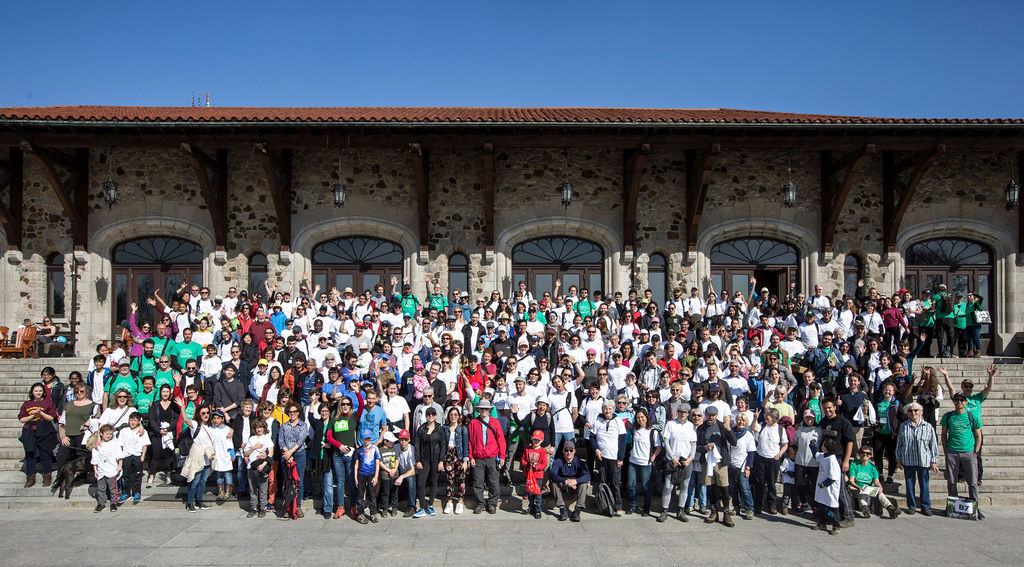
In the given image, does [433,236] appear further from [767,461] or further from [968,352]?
[968,352]

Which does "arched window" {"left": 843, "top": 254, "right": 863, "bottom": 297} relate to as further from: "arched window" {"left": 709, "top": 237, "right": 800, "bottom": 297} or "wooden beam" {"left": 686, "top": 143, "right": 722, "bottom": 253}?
"wooden beam" {"left": 686, "top": 143, "right": 722, "bottom": 253}

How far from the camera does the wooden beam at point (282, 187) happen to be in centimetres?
1299

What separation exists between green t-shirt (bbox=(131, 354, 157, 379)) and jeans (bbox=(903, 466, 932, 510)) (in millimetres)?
9635

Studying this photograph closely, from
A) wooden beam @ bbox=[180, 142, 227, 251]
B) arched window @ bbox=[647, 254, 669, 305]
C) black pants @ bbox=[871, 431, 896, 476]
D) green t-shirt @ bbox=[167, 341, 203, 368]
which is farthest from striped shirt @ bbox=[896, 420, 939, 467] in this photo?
wooden beam @ bbox=[180, 142, 227, 251]

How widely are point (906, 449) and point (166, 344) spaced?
982 centimetres

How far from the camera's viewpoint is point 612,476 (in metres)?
7.87

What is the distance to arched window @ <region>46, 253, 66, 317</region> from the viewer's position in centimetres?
1385

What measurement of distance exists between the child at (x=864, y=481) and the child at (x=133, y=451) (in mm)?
8182

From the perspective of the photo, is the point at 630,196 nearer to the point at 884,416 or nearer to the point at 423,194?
the point at 423,194

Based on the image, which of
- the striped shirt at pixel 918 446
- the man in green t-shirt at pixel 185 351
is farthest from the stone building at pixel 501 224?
the striped shirt at pixel 918 446

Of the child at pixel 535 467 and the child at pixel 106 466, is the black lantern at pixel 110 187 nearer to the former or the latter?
the child at pixel 106 466

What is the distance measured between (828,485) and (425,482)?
4.41 m

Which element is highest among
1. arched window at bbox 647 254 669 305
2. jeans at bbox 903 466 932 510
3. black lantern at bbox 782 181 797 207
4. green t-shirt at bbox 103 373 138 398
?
black lantern at bbox 782 181 797 207

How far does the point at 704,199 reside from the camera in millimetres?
13742
